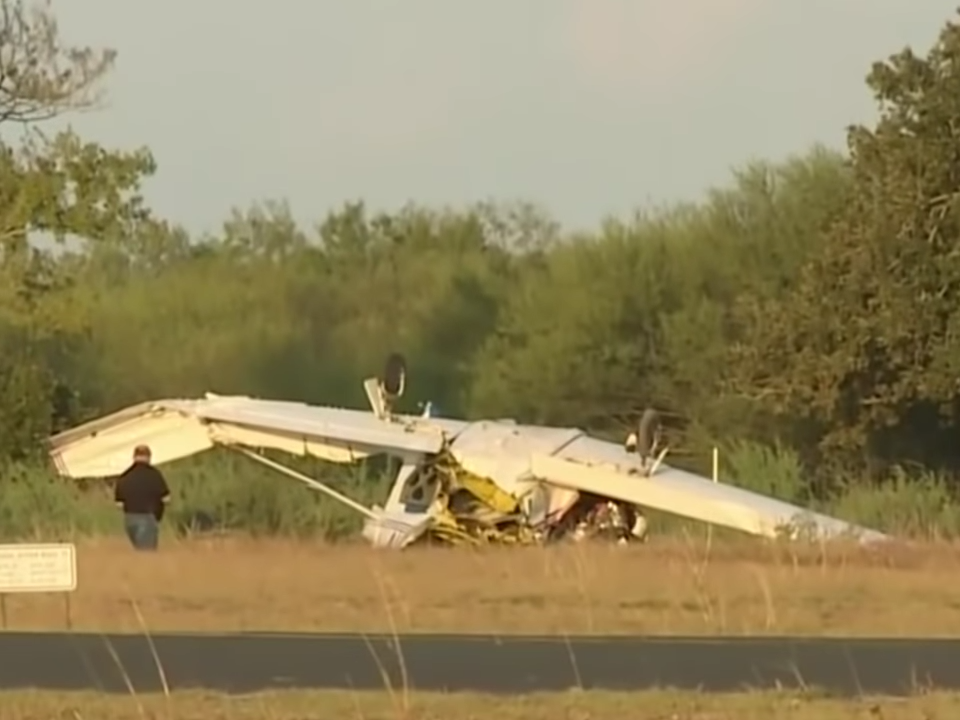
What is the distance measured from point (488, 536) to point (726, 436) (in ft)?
38.7

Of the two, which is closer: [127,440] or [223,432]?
[223,432]

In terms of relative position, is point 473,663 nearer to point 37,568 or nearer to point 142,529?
point 37,568

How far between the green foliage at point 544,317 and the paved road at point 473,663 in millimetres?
15437

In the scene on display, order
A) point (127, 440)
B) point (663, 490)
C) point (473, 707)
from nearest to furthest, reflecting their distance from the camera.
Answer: point (473, 707)
point (663, 490)
point (127, 440)

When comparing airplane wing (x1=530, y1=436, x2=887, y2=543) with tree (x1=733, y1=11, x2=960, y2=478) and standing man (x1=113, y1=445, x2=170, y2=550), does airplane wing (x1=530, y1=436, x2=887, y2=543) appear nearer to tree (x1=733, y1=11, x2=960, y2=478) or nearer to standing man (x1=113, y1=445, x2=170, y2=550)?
tree (x1=733, y1=11, x2=960, y2=478)

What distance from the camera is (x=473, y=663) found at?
628 inches

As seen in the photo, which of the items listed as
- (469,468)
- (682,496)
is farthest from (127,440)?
(682,496)

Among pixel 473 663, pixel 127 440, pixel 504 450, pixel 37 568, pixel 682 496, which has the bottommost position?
pixel 473 663

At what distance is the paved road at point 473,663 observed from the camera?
48.7ft

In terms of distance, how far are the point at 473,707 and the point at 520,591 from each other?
28.0ft

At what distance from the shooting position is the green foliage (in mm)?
35719

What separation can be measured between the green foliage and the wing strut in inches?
15.4

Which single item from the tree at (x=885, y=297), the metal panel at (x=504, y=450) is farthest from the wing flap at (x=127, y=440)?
the tree at (x=885, y=297)

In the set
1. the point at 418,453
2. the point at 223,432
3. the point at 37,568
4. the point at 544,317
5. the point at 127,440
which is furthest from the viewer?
the point at 544,317
